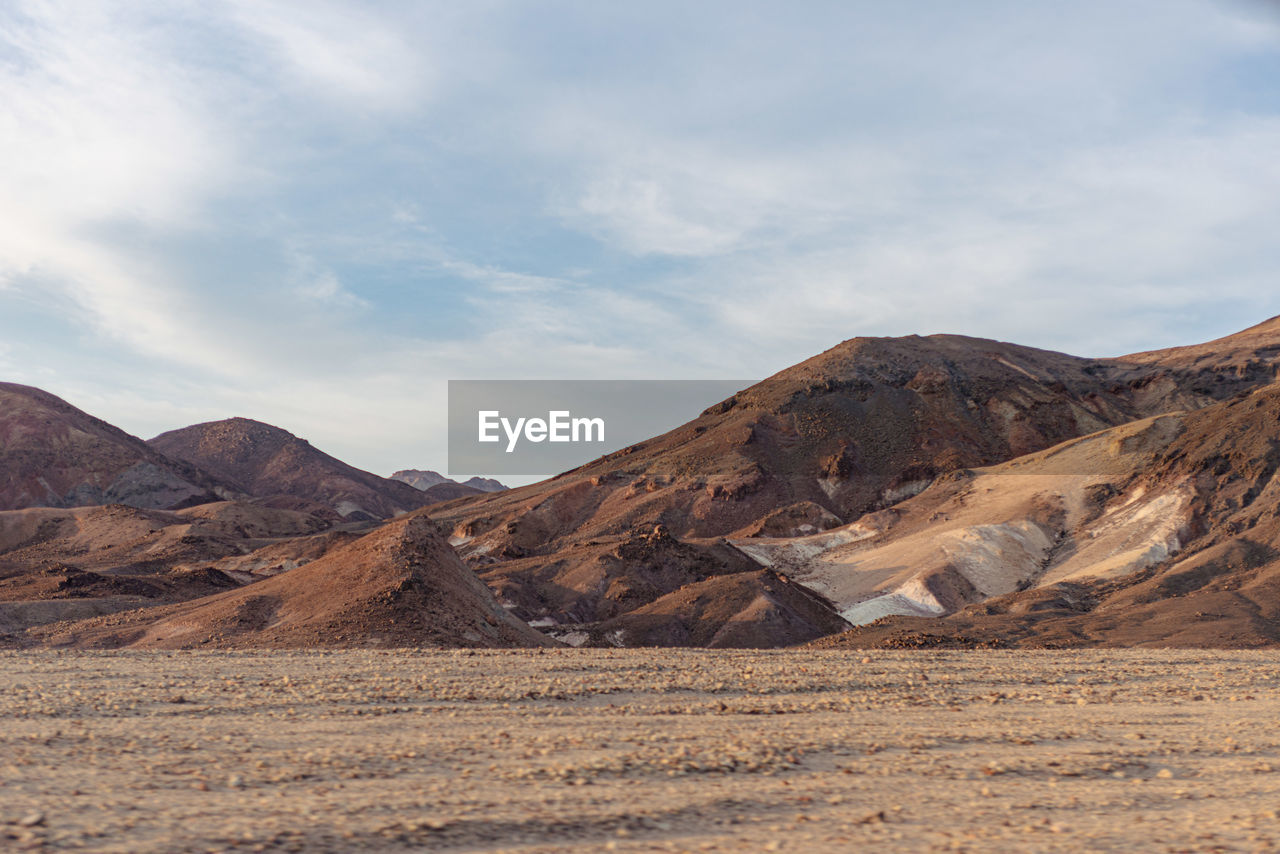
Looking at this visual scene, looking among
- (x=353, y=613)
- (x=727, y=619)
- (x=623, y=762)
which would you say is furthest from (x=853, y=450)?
(x=623, y=762)

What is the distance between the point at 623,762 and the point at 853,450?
287ft

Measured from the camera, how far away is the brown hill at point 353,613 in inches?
1412

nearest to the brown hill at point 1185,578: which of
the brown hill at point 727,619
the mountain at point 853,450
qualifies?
the brown hill at point 727,619

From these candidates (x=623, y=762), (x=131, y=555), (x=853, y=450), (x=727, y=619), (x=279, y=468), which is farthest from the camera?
(x=279, y=468)

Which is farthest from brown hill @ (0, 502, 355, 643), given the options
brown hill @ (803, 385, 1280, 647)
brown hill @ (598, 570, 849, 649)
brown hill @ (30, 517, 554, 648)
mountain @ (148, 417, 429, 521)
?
mountain @ (148, 417, 429, 521)

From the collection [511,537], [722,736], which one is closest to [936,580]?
[511,537]

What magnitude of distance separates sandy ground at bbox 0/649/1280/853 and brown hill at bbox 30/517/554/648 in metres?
11.2

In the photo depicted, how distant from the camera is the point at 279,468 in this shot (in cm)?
18150

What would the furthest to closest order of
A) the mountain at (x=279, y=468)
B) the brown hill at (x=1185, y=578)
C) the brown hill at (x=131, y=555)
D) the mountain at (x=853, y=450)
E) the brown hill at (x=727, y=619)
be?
the mountain at (x=279, y=468), the mountain at (x=853, y=450), the brown hill at (x=131, y=555), the brown hill at (x=727, y=619), the brown hill at (x=1185, y=578)

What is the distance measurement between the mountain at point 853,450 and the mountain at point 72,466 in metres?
48.1

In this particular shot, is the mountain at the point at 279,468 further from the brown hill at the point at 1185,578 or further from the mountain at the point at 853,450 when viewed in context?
the brown hill at the point at 1185,578

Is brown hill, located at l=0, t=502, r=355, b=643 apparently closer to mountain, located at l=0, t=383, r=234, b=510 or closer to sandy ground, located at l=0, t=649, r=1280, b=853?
mountain, located at l=0, t=383, r=234, b=510

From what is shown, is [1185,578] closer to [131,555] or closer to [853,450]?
[853,450]

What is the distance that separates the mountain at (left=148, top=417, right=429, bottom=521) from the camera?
170 metres
